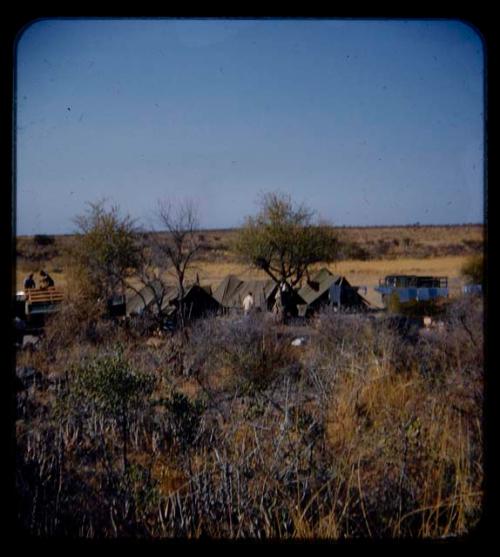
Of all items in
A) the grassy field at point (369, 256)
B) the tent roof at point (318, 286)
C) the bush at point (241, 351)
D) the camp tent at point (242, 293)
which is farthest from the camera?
the tent roof at point (318, 286)

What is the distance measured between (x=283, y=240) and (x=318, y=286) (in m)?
3.27

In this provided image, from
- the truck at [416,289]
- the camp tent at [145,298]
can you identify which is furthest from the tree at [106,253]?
the truck at [416,289]

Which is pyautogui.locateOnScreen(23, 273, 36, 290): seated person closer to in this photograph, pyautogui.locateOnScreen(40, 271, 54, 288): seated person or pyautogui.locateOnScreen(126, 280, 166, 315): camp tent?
pyautogui.locateOnScreen(40, 271, 54, 288): seated person

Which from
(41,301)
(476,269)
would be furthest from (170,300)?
(476,269)

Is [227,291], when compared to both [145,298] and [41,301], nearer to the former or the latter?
[145,298]

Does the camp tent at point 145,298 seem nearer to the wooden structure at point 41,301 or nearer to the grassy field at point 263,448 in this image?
the wooden structure at point 41,301

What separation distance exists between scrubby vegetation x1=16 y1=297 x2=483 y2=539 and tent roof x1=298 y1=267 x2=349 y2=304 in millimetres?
9170

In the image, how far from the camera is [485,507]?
9.64ft

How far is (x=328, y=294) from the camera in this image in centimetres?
1534

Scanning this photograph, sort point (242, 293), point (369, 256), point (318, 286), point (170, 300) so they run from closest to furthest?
point (170, 300), point (242, 293), point (318, 286), point (369, 256)

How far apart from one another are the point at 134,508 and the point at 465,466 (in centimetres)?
178

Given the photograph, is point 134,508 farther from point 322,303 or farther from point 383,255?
point 383,255

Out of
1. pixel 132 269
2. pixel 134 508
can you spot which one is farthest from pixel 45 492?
pixel 132 269

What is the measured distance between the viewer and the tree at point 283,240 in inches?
742
